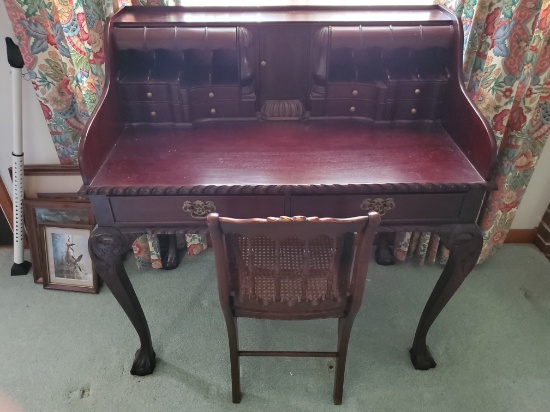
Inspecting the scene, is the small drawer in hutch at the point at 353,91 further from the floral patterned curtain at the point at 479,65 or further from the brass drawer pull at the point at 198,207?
the brass drawer pull at the point at 198,207

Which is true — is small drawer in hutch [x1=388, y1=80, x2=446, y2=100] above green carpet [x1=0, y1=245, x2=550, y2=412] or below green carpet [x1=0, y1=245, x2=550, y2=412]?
above

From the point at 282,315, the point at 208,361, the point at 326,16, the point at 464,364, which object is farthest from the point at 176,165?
the point at 464,364

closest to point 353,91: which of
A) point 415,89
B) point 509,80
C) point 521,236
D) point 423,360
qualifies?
point 415,89

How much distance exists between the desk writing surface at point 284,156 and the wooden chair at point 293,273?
0.18 m

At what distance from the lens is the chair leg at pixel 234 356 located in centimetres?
136

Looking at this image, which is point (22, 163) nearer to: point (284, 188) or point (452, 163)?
point (284, 188)

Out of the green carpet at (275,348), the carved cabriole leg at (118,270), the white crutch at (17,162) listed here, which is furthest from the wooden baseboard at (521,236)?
the white crutch at (17,162)

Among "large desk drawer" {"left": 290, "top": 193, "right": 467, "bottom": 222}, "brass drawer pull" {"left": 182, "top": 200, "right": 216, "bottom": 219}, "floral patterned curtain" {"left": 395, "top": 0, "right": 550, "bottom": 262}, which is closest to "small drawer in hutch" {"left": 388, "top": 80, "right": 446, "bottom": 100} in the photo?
"floral patterned curtain" {"left": 395, "top": 0, "right": 550, "bottom": 262}

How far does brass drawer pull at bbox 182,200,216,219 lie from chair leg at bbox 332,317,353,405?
1.71 feet

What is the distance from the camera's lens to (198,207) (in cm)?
125

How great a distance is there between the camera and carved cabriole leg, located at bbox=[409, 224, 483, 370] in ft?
4.31

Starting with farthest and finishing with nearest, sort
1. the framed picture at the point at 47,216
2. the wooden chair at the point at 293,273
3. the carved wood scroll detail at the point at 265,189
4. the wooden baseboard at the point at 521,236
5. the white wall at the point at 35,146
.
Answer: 1. the wooden baseboard at the point at 521,236
2. the framed picture at the point at 47,216
3. the white wall at the point at 35,146
4. the carved wood scroll detail at the point at 265,189
5. the wooden chair at the point at 293,273

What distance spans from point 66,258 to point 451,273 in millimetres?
1573

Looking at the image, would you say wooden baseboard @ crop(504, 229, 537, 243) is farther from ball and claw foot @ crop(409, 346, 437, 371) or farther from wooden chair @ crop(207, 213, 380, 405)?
wooden chair @ crop(207, 213, 380, 405)
